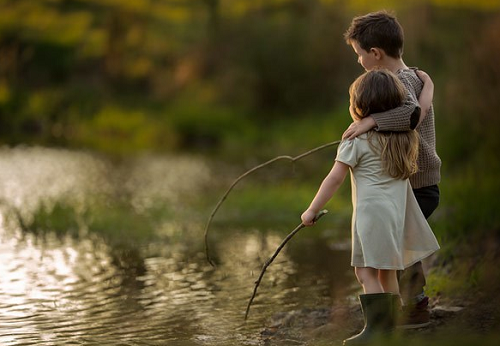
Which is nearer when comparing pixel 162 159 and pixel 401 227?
pixel 401 227

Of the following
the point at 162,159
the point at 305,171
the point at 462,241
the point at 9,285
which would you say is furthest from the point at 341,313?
the point at 162,159

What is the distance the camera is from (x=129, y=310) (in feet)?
18.4

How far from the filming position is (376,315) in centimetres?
439

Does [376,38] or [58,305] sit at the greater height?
[376,38]

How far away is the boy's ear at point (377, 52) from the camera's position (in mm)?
4691

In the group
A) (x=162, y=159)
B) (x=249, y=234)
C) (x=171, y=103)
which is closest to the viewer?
(x=249, y=234)

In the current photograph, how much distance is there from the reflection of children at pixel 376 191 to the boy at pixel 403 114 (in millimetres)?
51

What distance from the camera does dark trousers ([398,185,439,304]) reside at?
4.90m

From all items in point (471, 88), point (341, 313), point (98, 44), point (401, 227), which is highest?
point (98, 44)

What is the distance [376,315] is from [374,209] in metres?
0.48

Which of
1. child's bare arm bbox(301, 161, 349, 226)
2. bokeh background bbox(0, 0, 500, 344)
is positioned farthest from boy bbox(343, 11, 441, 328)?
bokeh background bbox(0, 0, 500, 344)

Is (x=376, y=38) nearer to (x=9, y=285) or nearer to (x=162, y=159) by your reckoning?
(x=9, y=285)

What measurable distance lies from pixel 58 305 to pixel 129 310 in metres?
0.46

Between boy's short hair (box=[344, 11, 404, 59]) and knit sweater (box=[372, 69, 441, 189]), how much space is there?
139 mm
